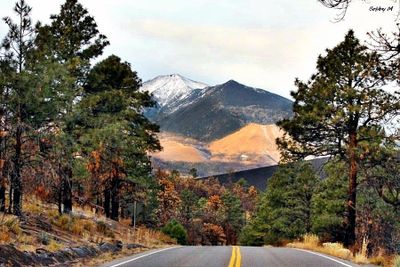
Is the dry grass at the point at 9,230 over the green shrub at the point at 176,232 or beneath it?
over

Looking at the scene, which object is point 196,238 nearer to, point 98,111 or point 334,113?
point 98,111

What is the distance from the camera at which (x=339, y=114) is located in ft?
82.0

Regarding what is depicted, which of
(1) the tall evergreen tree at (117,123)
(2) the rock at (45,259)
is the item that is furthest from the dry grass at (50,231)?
(1) the tall evergreen tree at (117,123)

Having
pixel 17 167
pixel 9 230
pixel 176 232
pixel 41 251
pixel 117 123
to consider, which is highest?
pixel 117 123

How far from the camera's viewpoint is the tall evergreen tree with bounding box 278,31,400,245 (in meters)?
25.2

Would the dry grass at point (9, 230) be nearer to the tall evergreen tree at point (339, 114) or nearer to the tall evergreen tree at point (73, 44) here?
the tall evergreen tree at point (73, 44)

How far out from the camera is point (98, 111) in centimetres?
3209

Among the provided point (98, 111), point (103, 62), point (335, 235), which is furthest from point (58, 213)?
point (335, 235)

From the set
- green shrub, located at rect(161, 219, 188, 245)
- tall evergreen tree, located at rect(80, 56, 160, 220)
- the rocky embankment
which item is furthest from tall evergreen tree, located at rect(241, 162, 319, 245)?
the rocky embankment

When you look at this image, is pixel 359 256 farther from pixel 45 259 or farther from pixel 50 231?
pixel 50 231

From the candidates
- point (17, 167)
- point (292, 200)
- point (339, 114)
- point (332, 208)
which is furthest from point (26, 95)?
point (292, 200)

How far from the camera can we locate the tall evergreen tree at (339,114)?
25.2 m

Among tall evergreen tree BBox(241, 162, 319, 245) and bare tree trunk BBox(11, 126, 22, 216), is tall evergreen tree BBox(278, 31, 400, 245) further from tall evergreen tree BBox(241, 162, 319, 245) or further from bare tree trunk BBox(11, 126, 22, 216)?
tall evergreen tree BBox(241, 162, 319, 245)

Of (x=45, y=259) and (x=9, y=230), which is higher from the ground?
(x=9, y=230)
